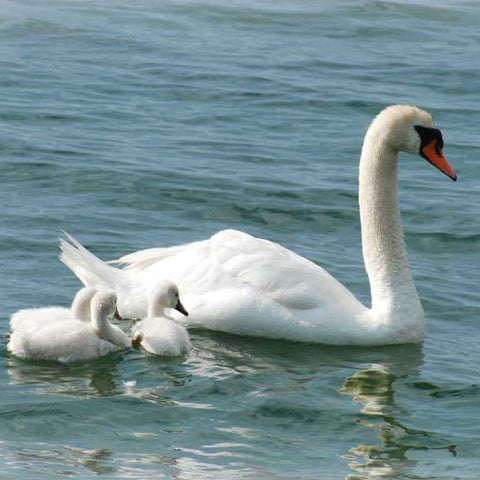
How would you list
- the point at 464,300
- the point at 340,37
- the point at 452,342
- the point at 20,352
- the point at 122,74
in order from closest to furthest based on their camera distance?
the point at 20,352 < the point at 452,342 < the point at 464,300 < the point at 122,74 < the point at 340,37

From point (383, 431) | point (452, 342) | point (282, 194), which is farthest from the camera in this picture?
point (282, 194)

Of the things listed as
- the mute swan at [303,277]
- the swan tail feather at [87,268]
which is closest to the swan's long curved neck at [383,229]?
the mute swan at [303,277]

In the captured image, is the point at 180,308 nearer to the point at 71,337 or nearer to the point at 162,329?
the point at 162,329

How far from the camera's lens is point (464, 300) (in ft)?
37.7

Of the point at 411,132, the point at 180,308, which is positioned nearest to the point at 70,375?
the point at 180,308

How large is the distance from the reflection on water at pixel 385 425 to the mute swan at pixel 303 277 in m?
0.40

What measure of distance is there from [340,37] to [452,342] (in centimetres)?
1253

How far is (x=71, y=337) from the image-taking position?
9469 mm

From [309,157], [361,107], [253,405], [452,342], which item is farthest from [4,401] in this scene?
[361,107]

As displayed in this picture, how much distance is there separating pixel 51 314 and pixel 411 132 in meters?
2.81

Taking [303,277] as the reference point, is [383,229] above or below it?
above

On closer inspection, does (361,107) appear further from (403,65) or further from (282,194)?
(282,194)

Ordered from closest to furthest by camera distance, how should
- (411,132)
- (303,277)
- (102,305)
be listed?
(102,305)
(303,277)
(411,132)

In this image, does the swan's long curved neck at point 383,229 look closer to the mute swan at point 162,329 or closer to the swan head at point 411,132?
the swan head at point 411,132
